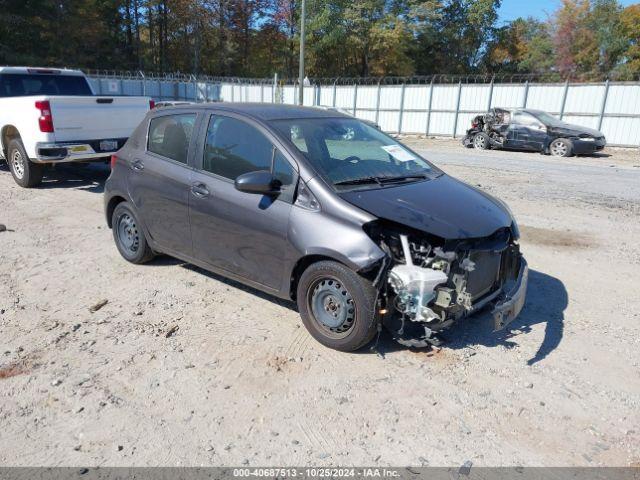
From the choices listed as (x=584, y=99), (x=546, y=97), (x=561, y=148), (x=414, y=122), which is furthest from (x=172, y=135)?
(x=414, y=122)

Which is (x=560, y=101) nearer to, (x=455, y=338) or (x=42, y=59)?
(x=455, y=338)

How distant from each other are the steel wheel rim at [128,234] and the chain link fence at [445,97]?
20486 mm

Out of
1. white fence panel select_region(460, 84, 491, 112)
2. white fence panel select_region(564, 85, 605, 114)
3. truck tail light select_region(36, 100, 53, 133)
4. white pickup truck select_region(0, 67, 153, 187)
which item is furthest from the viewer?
white fence panel select_region(460, 84, 491, 112)

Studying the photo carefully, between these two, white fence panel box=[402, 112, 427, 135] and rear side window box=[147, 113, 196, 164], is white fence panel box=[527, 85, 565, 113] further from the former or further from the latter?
rear side window box=[147, 113, 196, 164]

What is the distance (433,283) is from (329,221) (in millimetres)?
858

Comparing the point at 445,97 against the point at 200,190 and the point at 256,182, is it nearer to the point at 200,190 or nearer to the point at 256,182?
the point at 200,190

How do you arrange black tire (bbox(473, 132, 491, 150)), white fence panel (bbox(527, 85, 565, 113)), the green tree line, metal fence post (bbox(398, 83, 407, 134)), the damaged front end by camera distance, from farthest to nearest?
the green tree line < metal fence post (bbox(398, 83, 407, 134)) < white fence panel (bbox(527, 85, 565, 113)) < black tire (bbox(473, 132, 491, 150)) < the damaged front end

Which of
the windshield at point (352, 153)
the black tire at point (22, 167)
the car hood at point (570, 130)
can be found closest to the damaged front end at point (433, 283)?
the windshield at point (352, 153)

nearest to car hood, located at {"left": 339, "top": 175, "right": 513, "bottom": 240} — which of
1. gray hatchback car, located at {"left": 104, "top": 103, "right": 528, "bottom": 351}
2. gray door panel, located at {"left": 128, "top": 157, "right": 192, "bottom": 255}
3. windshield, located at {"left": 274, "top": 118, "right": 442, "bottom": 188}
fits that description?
gray hatchback car, located at {"left": 104, "top": 103, "right": 528, "bottom": 351}

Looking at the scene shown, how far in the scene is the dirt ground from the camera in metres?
2.90

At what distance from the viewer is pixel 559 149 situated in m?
17.2

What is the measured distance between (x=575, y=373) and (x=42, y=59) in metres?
46.6

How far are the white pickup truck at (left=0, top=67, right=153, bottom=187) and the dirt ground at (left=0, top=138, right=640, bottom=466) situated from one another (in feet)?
11.8

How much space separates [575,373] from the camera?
3.65 meters
